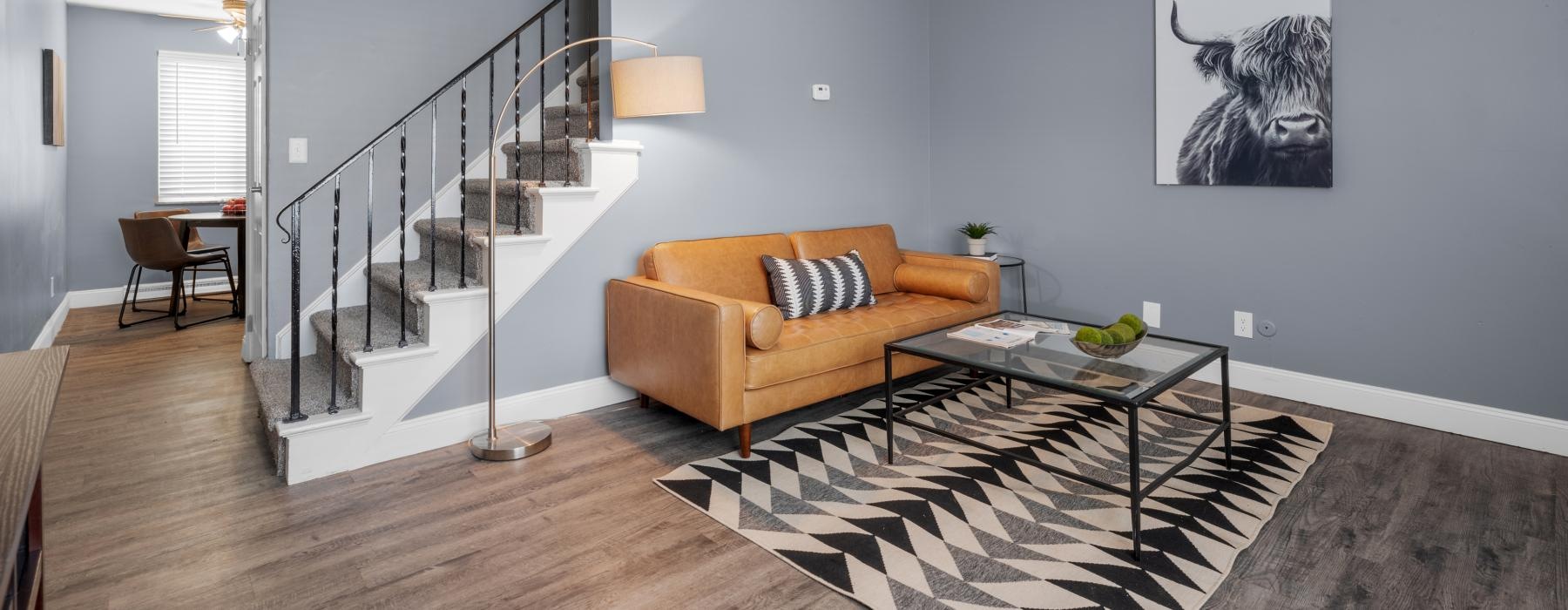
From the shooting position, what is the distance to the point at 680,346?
2.93 meters

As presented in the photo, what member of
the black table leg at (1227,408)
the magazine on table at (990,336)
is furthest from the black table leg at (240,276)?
the black table leg at (1227,408)

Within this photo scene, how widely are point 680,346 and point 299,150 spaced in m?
2.15

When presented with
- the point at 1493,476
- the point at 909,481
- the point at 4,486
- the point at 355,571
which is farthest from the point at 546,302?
Result: the point at 1493,476

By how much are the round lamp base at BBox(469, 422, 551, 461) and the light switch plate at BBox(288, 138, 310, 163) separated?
1652 mm

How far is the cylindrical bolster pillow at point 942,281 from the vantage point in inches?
150

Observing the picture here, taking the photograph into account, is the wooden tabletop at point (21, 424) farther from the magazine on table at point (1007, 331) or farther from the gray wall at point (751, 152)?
the magazine on table at point (1007, 331)

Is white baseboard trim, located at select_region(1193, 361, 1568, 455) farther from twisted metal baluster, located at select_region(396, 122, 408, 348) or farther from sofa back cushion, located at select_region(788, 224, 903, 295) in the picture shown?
twisted metal baluster, located at select_region(396, 122, 408, 348)

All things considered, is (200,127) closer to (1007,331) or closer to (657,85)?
(657,85)

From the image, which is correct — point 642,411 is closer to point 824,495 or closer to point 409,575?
point 824,495

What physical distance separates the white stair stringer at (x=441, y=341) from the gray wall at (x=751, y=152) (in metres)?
0.08

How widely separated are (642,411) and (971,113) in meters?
2.60

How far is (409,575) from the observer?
80.4 inches

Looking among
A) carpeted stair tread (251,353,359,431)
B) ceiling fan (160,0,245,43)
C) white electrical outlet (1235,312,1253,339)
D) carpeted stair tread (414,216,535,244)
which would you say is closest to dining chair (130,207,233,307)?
ceiling fan (160,0,245,43)

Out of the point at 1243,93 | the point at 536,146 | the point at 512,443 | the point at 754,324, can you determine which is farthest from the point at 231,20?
the point at 1243,93
